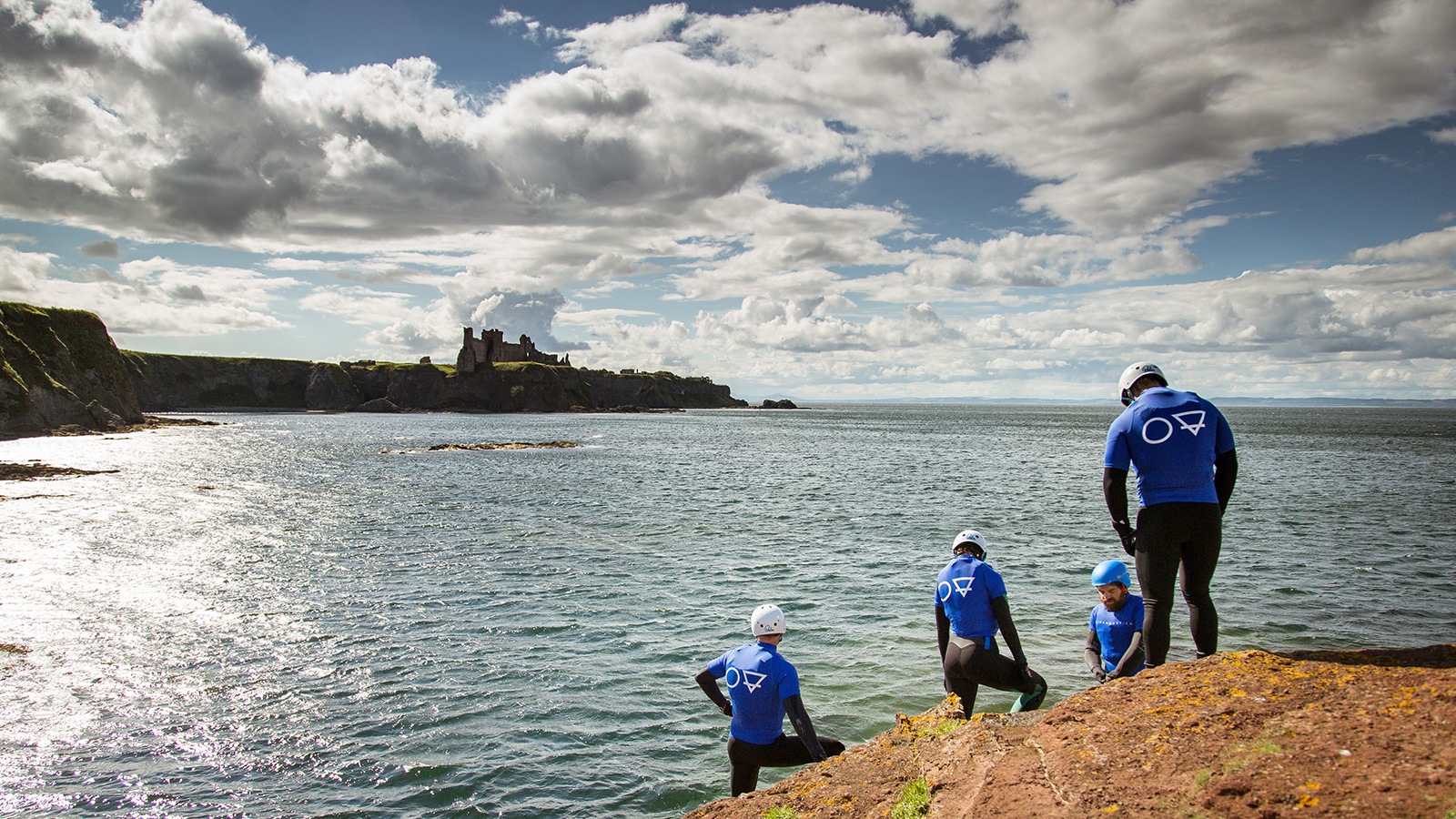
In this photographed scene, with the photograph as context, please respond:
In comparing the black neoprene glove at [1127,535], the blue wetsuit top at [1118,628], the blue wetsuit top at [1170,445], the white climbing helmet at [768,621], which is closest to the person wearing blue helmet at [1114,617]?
the blue wetsuit top at [1118,628]

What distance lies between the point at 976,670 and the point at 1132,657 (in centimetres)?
170

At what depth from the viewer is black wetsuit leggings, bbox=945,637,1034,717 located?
9.13 meters

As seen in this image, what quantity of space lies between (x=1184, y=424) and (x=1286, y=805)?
3.90 metres

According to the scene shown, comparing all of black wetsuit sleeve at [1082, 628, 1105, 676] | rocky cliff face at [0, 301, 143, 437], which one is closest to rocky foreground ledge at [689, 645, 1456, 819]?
black wetsuit sleeve at [1082, 628, 1105, 676]

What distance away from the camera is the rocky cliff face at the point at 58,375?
73062mm

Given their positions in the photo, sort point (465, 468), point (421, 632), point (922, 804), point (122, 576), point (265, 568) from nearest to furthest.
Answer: point (922, 804)
point (421, 632)
point (122, 576)
point (265, 568)
point (465, 468)

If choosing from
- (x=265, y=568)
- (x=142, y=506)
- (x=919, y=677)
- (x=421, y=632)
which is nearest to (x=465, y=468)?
(x=142, y=506)

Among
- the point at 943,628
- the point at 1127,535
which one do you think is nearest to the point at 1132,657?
the point at 1127,535

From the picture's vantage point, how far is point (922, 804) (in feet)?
20.4

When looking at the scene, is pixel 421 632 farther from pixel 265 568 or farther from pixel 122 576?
pixel 122 576

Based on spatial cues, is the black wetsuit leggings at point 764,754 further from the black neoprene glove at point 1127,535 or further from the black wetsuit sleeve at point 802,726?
the black neoprene glove at point 1127,535

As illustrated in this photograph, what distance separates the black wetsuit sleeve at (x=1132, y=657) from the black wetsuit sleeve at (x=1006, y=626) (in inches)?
39.8

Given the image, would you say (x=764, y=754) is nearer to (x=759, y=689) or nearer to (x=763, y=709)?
(x=763, y=709)

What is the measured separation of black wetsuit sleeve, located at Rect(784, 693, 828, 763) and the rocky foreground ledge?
48 cm
